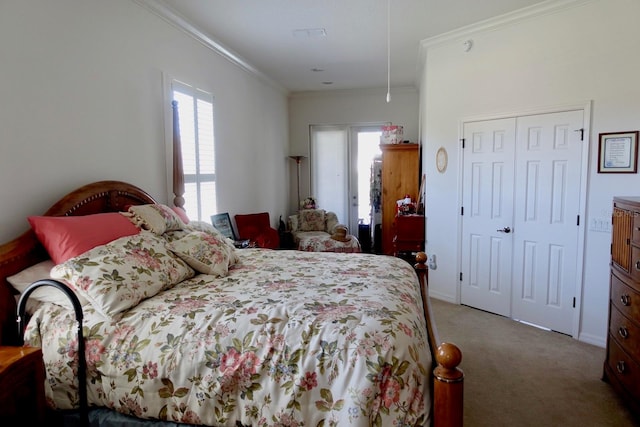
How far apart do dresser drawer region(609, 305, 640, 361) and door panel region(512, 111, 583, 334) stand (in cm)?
98

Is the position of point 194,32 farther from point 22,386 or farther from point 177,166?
point 22,386

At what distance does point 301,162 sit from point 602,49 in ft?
15.6

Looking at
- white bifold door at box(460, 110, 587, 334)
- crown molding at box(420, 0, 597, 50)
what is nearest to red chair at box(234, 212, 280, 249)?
white bifold door at box(460, 110, 587, 334)

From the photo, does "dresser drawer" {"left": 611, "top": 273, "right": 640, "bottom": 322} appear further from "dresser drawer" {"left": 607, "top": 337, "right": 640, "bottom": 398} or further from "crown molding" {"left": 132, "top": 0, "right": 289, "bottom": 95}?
→ "crown molding" {"left": 132, "top": 0, "right": 289, "bottom": 95}

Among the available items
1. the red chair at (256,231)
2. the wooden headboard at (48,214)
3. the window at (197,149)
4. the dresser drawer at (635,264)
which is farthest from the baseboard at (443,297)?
the wooden headboard at (48,214)

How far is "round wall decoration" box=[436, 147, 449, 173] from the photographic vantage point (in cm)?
449

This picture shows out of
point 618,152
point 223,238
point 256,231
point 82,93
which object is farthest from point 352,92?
point 82,93

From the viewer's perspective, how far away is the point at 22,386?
5.05ft

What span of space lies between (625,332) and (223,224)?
359 centimetres

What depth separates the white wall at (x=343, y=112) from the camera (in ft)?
22.2

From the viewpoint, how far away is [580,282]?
3465mm

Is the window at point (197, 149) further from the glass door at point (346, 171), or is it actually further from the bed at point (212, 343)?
the glass door at point (346, 171)

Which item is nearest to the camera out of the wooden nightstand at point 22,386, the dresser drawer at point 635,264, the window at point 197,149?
the wooden nightstand at point 22,386

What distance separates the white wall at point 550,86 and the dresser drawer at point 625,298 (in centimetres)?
84
